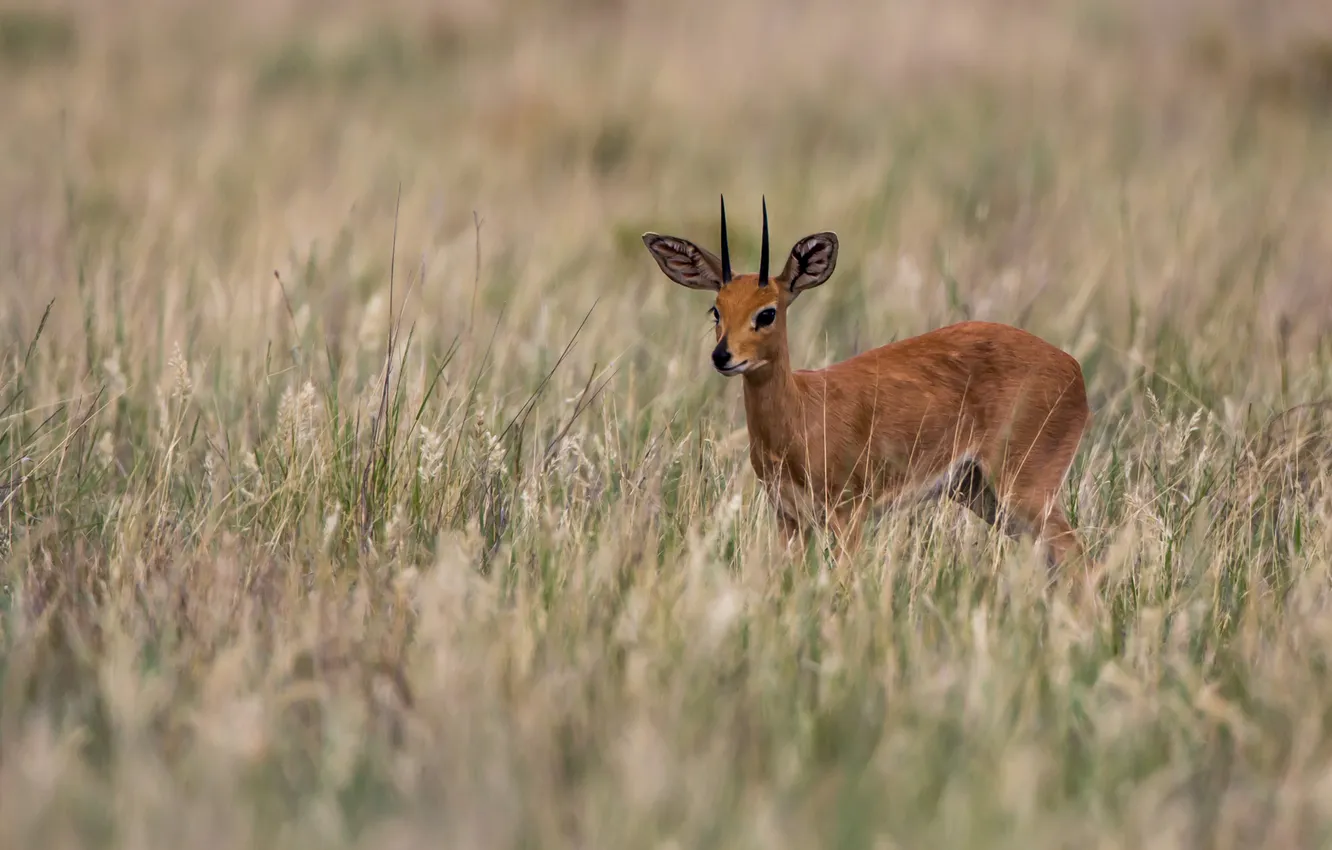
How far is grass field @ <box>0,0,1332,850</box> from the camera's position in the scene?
3072 millimetres

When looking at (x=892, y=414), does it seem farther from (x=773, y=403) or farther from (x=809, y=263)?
(x=809, y=263)

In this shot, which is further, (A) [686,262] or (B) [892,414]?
(B) [892,414]

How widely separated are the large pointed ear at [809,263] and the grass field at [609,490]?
0.56 metres

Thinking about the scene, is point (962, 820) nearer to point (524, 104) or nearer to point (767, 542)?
point (767, 542)

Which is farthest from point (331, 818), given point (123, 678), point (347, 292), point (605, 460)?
point (347, 292)

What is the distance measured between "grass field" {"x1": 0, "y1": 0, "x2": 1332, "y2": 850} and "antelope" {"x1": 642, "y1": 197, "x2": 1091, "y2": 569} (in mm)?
164

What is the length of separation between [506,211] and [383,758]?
600 cm

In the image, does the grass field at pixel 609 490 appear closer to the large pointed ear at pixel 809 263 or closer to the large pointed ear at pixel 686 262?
the large pointed ear at pixel 686 262

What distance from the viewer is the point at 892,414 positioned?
499 centimetres

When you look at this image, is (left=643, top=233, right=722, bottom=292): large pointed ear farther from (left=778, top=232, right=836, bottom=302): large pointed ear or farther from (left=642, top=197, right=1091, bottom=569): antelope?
(left=778, top=232, right=836, bottom=302): large pointed ear

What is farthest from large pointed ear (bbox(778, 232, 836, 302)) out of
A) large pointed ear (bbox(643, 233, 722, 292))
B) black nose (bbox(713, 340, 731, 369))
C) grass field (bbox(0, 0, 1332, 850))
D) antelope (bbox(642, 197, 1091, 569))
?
grass field (bbox(0, 0, 1332, 850))

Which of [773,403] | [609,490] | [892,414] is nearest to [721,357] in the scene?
[773,403]

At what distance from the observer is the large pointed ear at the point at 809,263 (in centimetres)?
466

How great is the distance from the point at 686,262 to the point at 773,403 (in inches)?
17.0
